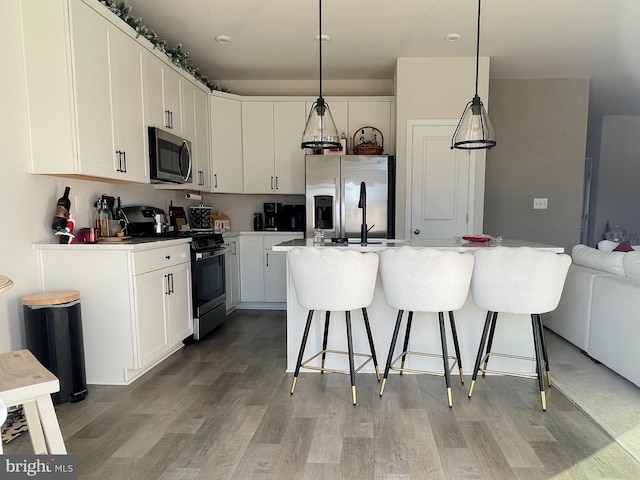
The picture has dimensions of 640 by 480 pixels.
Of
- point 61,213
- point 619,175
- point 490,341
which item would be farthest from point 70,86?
point 619,175

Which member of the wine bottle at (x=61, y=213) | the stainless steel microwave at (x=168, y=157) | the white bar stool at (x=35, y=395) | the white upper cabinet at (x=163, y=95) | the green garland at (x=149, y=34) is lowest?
the white bar stool at (x=35, y=395)

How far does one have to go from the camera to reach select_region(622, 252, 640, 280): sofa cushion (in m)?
2.54

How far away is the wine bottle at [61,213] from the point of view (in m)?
2.47

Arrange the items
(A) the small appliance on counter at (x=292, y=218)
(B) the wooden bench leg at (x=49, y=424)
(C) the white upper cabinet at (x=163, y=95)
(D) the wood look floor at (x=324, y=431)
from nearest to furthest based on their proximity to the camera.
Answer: (B) the wooden bench leg at (x=49, y=424), (D) the wood look floor at (x=324, y=431), (C) the white upper cabinet at (x=163, y=95), (A) the small appliance on counter at (x=292, y=218)

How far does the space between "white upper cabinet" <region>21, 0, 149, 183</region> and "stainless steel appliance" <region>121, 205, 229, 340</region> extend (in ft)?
2.75

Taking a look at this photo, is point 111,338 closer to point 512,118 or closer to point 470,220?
point 470,220

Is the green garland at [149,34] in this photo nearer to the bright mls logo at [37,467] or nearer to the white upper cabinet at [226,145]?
the white upper cabinet at [226,145]

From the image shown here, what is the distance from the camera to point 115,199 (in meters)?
3.12

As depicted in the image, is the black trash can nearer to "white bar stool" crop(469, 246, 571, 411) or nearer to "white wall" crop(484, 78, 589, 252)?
"white bar stool" crop(469, 246, 571, 411)

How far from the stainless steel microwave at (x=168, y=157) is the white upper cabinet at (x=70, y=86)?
19.3 inches

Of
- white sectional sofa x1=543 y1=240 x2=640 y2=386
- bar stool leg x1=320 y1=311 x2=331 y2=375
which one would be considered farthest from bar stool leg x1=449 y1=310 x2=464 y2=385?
white sectional sofa x1=543 y1=240 x2=640 y2=386

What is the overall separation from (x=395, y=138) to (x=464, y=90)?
87 cm

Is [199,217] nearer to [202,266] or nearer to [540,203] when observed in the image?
[202,266]

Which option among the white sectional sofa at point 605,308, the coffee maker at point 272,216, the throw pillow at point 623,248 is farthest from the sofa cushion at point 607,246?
the coffee maker at point 272,216
